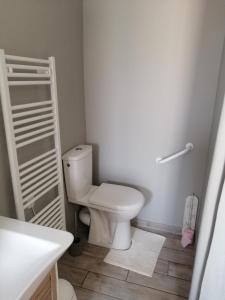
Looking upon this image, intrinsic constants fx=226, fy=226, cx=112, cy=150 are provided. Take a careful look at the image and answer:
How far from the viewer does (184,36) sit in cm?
181

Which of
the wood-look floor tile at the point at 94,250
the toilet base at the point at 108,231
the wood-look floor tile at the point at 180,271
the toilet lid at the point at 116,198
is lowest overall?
the wood-look floor tile at the point at 94,250

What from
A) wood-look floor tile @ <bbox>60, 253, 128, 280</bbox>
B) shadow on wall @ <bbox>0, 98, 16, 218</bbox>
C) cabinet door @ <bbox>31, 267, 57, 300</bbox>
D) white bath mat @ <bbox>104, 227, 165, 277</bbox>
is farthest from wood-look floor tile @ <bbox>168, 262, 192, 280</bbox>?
shadow on wall @ <bbox>0, 98, 16, 218</bbox>

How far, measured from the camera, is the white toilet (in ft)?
6.24

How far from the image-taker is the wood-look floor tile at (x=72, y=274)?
1.77 metres

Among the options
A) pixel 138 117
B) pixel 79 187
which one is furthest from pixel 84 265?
pixel 138 117

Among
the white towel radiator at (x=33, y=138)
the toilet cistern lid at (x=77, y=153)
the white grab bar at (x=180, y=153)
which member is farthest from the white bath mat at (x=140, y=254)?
the toilet cistern lid at (x=77, y=153)

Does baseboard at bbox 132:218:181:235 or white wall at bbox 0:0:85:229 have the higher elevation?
white wall at bbox 0:0:85:229

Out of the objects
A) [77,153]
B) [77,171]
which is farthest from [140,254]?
[77,153]

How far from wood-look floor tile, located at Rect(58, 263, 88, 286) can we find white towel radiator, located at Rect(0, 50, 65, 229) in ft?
1.31

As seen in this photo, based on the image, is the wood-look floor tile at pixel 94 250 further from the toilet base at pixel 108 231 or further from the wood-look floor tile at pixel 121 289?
the wood-look floor tile at pixel 121 289

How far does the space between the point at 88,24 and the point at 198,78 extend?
42.2 inches

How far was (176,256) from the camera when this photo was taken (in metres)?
2.04

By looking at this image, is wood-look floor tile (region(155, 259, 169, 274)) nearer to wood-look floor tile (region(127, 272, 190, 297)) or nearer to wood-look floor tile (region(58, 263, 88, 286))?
wood-look floor tile (region(127, 272, 190, 297))

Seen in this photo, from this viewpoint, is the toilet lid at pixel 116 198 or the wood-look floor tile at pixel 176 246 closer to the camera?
the toilet lid at pixel 116 198
